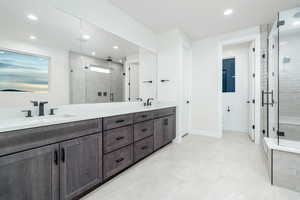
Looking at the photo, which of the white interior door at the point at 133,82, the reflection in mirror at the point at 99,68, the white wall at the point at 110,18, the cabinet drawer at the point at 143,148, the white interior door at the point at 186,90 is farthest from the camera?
the white interior door at the point at 186,90

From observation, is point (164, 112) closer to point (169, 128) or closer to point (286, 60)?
point (169, 128)

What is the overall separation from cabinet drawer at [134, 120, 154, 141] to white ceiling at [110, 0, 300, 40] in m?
2.02

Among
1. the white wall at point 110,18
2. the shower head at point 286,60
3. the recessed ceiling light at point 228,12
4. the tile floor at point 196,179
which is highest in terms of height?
the recessed ceiling light at point 228,12

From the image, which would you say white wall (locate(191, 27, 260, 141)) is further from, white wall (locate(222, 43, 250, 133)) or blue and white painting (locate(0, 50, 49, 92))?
blue and white painting (locate(0, 50, 49, 92))

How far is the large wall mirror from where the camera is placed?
144 centimetres

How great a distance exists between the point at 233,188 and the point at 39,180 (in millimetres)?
1961

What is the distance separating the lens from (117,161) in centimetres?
182

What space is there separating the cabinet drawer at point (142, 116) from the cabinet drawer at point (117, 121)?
0.12m

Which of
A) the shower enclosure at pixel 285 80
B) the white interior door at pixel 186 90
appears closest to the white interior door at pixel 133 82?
the white interior door at pixel 186 90

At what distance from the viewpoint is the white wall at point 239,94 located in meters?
4.11

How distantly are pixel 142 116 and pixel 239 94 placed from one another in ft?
11.3

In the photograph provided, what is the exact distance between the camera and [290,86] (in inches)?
113

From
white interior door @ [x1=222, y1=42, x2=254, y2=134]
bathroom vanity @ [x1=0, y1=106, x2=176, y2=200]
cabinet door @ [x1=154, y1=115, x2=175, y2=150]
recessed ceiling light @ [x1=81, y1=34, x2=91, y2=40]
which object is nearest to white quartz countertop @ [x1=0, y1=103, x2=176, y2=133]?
bathroom vanity @ [x1=0, y1=106, x2=176, y2=200]

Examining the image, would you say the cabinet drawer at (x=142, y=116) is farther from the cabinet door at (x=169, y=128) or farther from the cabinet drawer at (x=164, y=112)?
the cabinet door at (x=169, y=128)
